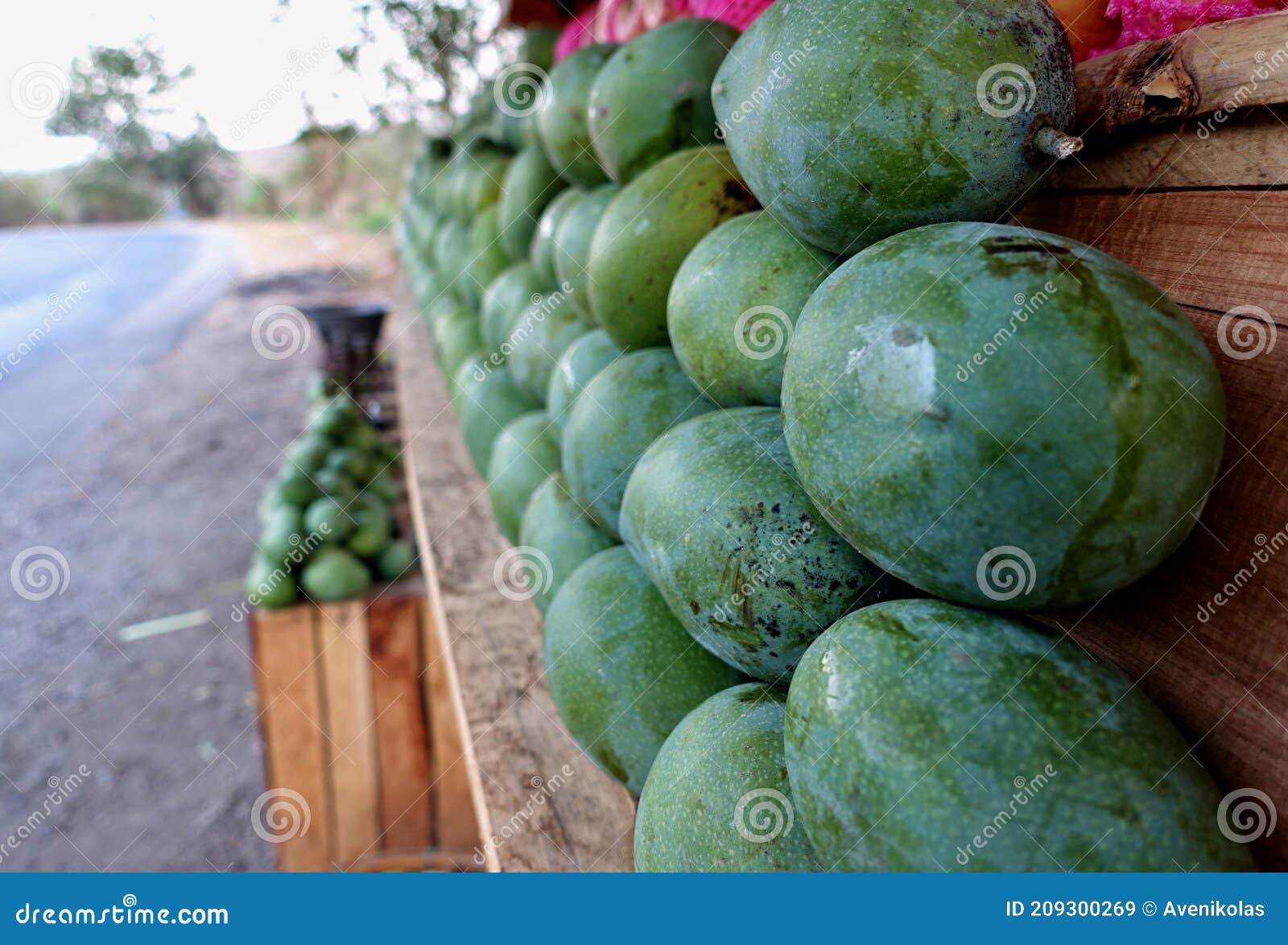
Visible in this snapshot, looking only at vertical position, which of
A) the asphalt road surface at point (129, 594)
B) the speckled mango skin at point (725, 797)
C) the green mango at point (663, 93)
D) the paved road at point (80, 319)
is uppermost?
the green mango at point (663, 93)

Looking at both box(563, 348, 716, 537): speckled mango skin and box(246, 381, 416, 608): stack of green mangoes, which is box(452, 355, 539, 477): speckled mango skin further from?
box(563, 348, 716, 537): speckled mango skin

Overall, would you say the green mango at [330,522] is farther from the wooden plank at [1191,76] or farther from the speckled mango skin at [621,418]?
the wooden plank at [1191,76]

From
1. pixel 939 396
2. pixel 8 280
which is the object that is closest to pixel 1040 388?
pixel 939 396

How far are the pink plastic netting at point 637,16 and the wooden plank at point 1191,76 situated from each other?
0.84m

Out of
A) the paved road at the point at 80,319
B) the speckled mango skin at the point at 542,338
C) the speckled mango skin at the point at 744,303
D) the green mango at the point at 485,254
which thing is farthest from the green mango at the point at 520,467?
the paved road at the point at 80,319

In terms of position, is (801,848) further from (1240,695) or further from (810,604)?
(1240,695)

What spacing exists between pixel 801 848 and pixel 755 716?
15cm

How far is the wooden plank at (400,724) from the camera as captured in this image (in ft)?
9.13

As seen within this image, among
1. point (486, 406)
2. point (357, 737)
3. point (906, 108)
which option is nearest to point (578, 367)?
point (486, 406)

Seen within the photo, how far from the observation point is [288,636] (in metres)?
2.71

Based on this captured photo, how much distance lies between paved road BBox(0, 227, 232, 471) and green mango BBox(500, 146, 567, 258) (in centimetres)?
579

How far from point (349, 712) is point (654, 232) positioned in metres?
2.03

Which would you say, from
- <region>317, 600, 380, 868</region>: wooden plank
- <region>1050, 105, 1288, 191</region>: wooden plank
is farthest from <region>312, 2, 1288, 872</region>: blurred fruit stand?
<region>317, 600, 380, 868</region>: wooden plank

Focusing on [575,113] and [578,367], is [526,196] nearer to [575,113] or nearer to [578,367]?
[575,113]
